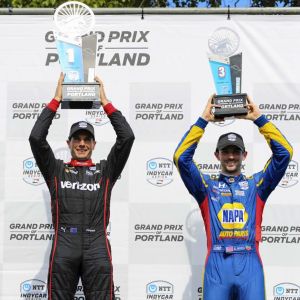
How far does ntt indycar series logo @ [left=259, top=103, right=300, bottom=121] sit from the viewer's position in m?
4.50

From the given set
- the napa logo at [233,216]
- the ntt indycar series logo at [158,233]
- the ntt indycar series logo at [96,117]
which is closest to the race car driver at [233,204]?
the napa logo at [233,216]

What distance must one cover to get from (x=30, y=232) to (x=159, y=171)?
1043mm

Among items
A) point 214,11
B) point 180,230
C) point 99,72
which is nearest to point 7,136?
point 99,72

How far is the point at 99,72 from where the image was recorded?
454cm

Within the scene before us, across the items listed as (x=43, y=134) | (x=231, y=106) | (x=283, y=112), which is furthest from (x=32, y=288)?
(x=283, y=112)

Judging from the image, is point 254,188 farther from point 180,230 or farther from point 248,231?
point 180,230

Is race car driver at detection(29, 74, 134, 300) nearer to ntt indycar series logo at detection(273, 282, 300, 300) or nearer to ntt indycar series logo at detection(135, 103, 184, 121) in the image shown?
ntt indycar series logo at detection(135, 103, 184, 121)

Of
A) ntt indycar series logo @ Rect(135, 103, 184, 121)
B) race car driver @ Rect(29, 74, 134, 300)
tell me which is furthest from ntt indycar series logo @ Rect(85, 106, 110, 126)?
race car driver @ Rect(29, 74, 134, 300)

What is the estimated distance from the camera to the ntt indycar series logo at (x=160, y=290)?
4.51 meters

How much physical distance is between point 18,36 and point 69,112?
67 centimetres

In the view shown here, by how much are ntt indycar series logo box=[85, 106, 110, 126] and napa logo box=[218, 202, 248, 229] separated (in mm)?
1229

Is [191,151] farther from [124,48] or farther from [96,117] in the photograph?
[124,48]

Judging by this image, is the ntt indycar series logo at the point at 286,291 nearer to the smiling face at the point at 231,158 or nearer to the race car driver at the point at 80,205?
the smiling face at the point at 231,158

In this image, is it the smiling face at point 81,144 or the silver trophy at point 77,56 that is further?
the smiling face at point 81,144
